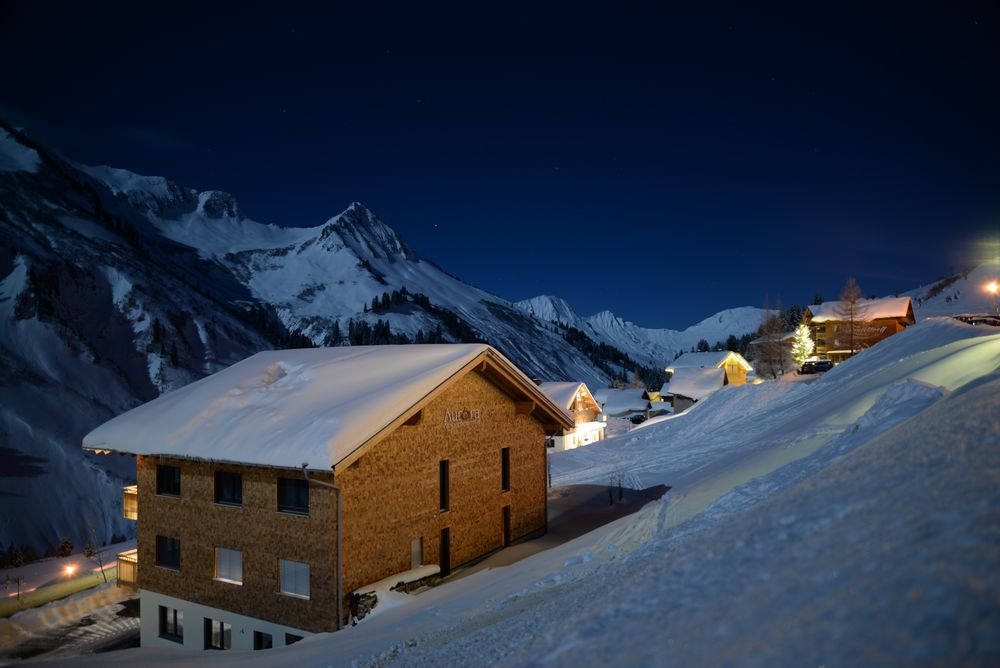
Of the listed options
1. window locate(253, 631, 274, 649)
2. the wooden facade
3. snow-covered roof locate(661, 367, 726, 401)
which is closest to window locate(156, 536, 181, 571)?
the wooden facade

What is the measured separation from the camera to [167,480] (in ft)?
64.8

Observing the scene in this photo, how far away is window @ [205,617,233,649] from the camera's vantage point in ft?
58.7

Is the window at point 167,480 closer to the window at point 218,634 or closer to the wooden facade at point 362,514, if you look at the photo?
the wooden facade at point 362,514

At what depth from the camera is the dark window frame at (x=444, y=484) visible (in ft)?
63.6

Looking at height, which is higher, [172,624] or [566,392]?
[566,392]

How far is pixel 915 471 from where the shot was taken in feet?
18.9

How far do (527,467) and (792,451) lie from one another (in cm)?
1103

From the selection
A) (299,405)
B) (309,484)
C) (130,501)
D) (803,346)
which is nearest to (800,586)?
(309,484)

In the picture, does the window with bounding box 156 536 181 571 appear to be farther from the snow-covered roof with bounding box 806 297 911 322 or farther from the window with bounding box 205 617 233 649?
the snow-covered roof with bounding box 806 297 911 322

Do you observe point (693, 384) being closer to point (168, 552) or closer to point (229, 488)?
point (229, 488)

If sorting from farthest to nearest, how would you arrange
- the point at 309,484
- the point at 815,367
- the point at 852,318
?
the point at 852,318, the point at 815,367, the point at 309,484

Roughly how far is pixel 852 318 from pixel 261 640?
2774 inches

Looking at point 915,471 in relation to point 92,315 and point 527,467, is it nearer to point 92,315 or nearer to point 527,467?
point 527,467

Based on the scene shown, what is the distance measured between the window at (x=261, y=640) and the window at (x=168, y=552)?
4.30 metres
